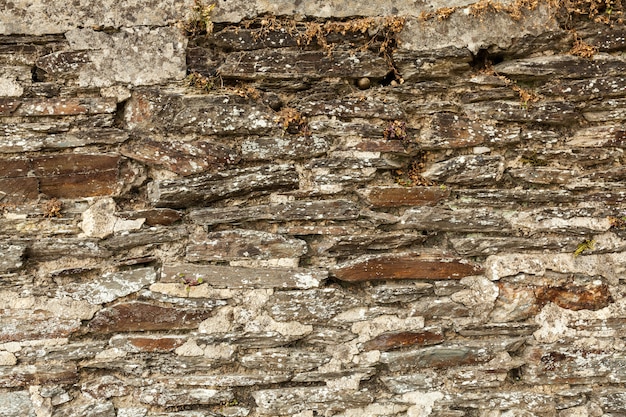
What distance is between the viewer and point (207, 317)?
108 inches

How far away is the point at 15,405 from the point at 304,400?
1555mm

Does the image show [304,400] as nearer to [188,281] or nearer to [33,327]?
[188,281]

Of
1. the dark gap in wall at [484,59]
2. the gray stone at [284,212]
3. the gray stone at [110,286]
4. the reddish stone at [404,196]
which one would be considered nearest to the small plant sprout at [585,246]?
the reddish stone at [404,196]

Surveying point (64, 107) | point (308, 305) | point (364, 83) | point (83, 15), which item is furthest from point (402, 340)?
point (83, 15)

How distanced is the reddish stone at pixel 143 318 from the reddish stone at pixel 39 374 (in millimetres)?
246

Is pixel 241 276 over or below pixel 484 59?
below

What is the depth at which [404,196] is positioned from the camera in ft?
9.41

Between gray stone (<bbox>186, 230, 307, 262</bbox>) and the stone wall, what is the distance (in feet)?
0.04

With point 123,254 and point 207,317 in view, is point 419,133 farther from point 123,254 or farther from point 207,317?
point 123,254

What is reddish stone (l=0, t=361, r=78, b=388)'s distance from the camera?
8.63 ft

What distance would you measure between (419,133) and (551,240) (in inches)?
39.5

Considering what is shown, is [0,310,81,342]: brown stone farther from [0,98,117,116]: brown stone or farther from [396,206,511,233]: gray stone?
[396,206,511,233]: gray stone

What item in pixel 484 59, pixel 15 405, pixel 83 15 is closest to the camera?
pixel 15 405

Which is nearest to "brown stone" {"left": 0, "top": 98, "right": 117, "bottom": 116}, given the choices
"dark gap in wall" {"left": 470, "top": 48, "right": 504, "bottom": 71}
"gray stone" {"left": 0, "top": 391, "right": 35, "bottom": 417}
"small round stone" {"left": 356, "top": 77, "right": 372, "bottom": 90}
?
"small round stone" {"left": 356, "top": 77, "right": 372, "bottom": 90}
